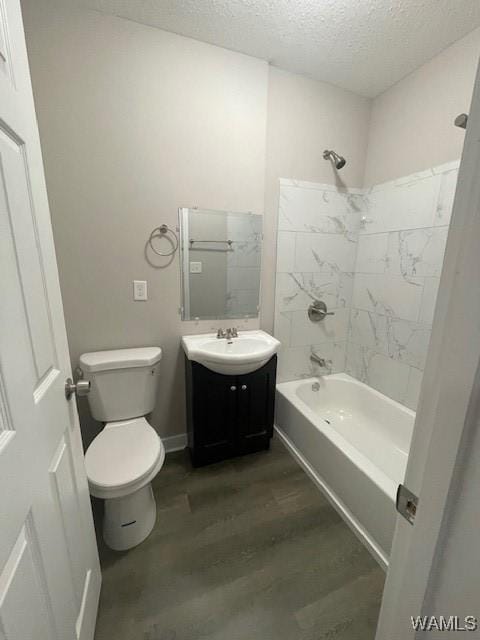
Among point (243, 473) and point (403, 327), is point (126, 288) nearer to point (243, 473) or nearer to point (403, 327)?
point (243, 473)

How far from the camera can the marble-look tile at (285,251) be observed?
6.31 ft

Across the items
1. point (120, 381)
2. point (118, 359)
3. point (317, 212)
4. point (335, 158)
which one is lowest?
point (120, 381)

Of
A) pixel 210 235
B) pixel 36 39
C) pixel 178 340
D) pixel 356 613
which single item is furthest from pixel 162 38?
pixel 356 613

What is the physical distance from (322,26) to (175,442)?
262cm

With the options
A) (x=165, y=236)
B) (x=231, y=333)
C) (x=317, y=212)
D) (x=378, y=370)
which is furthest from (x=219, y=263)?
(x=378, y=370)

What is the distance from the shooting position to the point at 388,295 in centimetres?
193

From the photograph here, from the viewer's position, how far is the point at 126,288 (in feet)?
5.25

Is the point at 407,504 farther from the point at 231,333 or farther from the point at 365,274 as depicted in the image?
the point at 365,274

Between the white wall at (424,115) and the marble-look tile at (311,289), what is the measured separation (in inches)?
30.4

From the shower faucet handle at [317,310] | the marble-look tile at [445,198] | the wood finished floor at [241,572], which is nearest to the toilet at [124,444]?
the wood finished floor at [241,572]

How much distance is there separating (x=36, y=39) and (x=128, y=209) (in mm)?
Result: 807

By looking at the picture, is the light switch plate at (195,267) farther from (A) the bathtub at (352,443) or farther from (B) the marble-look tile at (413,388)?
(B) the marble-look tile at (413,388)

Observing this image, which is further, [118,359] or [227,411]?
[227,411]

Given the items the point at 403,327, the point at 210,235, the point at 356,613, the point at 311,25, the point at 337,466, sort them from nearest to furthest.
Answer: the point at 356,613, the point at 311,25, the point at 337,466, the point at 210,235, the point at 403,327
